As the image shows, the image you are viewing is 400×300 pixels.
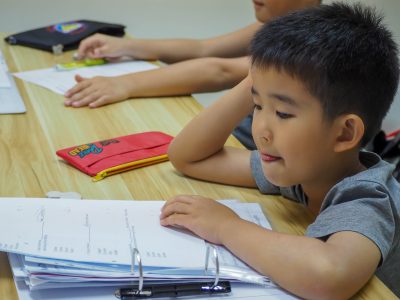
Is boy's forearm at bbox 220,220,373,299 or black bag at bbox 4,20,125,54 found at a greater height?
boy's forearm at bbox 220,220,373,299

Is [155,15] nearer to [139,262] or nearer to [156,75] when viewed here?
[156,75]

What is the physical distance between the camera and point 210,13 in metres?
2.82

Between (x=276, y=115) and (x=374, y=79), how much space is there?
165 mm

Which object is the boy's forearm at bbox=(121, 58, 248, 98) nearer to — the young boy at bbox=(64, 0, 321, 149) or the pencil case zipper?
the young boy at bbox=(64, 0, 321, 149)

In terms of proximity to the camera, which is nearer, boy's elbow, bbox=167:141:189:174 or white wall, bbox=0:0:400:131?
boy's elbow, bbox=167:141:189:174

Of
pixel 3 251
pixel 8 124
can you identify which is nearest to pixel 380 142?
pixel 8 124

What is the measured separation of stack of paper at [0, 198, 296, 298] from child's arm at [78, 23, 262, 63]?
3.07 ft

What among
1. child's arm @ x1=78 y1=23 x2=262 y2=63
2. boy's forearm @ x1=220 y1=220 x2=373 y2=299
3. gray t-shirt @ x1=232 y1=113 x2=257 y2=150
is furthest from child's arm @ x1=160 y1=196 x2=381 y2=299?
child's arm @ x1=78 y1=23 x2=262 y2=63

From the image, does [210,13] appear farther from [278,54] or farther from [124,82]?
[278,54]

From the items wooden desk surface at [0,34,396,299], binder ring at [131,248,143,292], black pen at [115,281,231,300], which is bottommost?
wooden desk surface at [0,34,396,299]

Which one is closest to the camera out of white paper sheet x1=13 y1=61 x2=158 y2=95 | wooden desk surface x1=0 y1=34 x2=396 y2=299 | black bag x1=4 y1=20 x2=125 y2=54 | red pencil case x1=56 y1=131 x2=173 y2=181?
wooden desk surface x1=0 y1=34 x2=396 y2=299

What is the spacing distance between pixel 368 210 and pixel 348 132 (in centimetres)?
14

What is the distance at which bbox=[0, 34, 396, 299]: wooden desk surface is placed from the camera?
1094 mm

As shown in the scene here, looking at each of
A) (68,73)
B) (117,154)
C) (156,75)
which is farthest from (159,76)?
(117,154)
